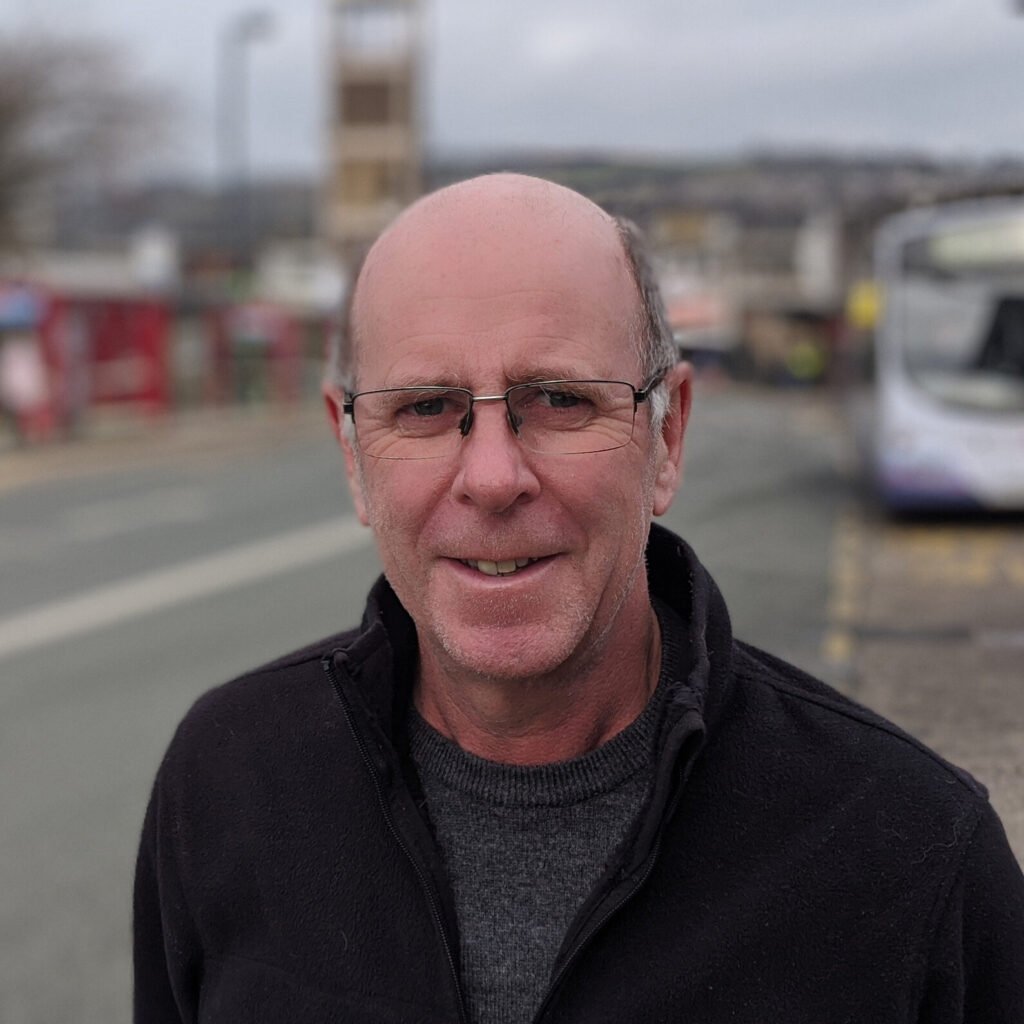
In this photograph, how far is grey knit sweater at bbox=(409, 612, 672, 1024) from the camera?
5.49 ft

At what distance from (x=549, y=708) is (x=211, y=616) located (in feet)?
27.2

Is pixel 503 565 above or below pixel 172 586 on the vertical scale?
above

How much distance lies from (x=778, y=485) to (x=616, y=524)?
15.8 meters

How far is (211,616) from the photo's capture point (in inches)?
385

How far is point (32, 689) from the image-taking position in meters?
7.90

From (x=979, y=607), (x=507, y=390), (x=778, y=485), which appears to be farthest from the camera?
(x=778, y=485)

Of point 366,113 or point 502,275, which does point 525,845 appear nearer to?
point 502,275

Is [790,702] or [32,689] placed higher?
[790,702]

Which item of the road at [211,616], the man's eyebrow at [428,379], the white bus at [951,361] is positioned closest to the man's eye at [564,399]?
the man's eyebrow at [428,379]

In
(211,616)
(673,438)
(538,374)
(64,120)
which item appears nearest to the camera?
(538,374)

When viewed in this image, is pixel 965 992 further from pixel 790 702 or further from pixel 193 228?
pixel 193 228

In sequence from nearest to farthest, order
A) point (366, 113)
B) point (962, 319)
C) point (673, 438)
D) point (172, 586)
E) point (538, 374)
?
point (538, 374)
point (673, 438)
point (172, 586)
point (962, 319)
point (366, 113)

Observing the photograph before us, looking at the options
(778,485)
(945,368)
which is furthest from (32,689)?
(778,485)

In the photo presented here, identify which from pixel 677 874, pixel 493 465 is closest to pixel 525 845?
pixel 677 874
